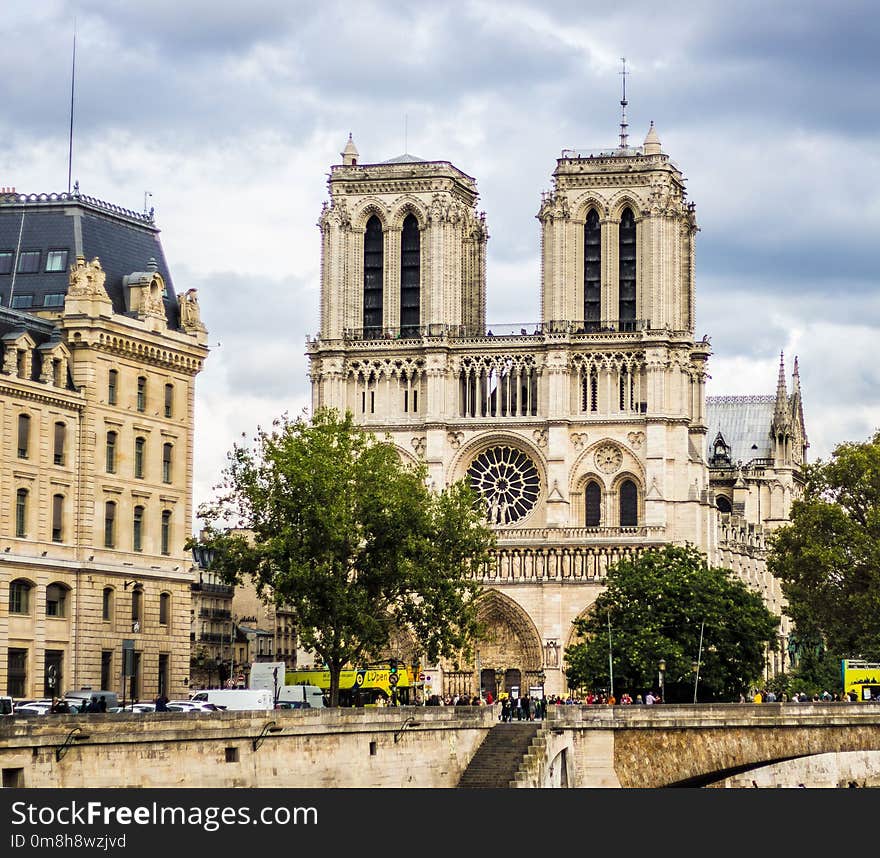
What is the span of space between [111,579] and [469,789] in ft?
70.8

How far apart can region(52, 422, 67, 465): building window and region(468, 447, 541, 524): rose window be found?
6746 cm

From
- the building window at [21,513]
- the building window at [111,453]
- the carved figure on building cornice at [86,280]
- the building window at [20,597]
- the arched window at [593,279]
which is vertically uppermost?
the arched window at [593,279]

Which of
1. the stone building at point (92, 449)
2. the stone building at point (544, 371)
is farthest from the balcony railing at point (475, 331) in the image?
the stone building at point (92, 449)

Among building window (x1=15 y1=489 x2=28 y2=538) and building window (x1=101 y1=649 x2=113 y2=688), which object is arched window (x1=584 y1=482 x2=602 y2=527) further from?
building window (x1=15 y1=489 x2=28 y2=538)

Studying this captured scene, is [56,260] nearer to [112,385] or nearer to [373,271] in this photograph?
[112,385]

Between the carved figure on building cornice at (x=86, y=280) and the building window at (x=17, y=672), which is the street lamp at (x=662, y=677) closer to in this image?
the building window at (x=17, y=672)

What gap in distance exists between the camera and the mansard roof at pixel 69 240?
96.0m

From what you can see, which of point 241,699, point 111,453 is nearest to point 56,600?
point 111,453

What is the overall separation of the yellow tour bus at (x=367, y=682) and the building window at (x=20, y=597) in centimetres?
2252

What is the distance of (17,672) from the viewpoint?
88.5m

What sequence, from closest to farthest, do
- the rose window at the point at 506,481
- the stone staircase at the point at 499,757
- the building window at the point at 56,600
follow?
the stone staircase at the point at 499,757
the building window at the point at 56,600
the rose window at the point at 506,481

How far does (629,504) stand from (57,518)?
68.7 metres
